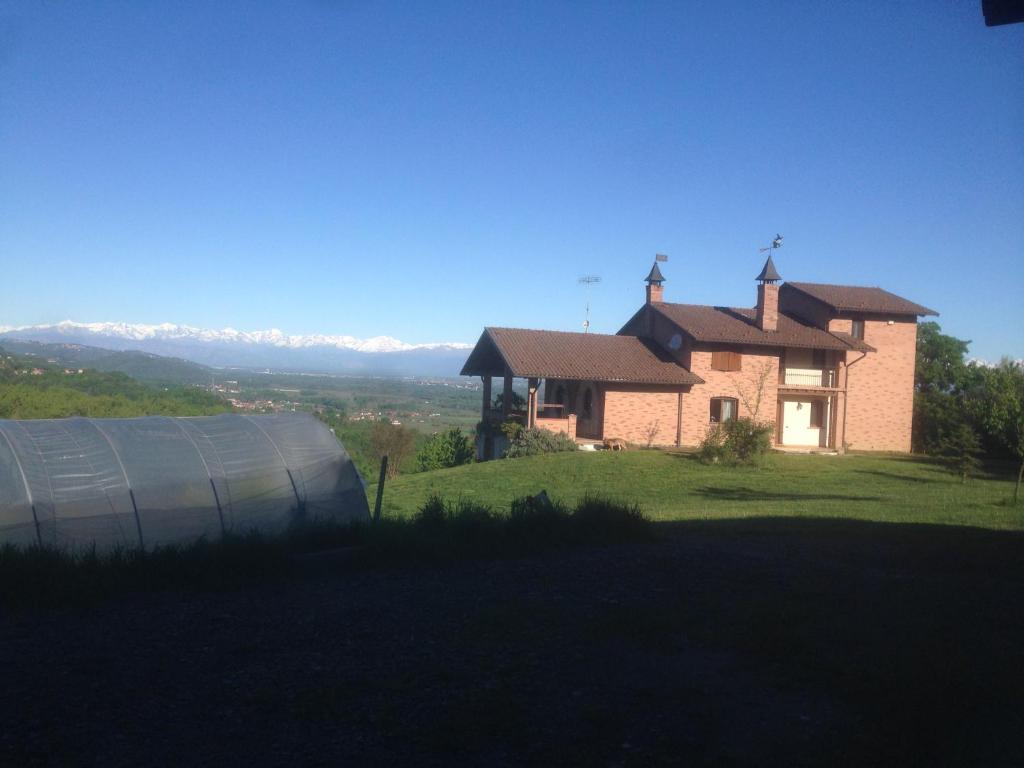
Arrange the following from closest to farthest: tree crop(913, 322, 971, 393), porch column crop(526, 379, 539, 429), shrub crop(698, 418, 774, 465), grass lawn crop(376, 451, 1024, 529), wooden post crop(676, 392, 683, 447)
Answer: grass lawn crop(376, 451, 1024, 529) < shrub crop(698, 418, 774, 465) < porch column crop(526, 379, 539, 429) < wooden post crop(676, 392, 683, 447) < tree crop(913, 322, 971, 393)

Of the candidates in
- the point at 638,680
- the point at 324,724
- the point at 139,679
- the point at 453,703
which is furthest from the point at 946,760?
the point at 139,679

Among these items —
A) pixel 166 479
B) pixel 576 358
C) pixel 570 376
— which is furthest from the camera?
pixel 576 358

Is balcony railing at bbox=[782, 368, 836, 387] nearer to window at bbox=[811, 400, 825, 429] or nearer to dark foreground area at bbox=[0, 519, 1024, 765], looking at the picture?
window at bbox=[811, 400, 825, 429]

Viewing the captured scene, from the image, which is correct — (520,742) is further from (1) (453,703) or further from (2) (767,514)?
(2) (767,514)

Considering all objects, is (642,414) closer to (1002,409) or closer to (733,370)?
(733,370)

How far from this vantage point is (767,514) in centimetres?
1555

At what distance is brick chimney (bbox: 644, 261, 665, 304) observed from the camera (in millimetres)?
38938

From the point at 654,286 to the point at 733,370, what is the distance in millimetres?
5979

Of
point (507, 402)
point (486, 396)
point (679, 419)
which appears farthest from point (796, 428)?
point (486, 396)

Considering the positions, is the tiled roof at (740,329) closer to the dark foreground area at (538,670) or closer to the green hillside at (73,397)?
the green hillside at (73,397)

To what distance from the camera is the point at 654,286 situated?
39156 mm

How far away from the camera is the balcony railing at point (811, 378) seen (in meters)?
36.6

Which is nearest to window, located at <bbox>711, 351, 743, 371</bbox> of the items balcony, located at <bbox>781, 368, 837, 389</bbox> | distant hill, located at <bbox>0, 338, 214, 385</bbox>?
balcony, located at <bbox>781, 368, 837, 389</bbox>

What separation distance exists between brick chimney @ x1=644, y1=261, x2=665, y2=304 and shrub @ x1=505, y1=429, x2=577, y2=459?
978 centimetres
